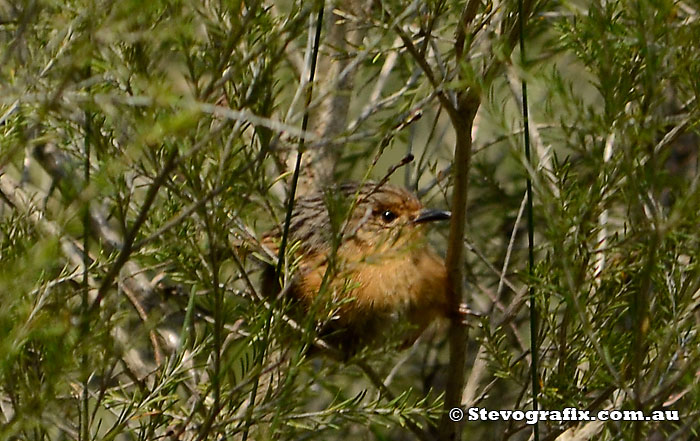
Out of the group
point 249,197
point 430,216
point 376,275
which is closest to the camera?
point 249,197

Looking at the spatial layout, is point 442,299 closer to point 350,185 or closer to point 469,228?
point 350,185

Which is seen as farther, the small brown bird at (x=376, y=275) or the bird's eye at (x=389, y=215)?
the bird's eye at (x=389, y=215)

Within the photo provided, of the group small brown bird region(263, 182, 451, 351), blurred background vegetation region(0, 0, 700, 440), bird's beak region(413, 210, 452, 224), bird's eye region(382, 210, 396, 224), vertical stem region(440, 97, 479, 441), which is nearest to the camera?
blurred background vegetation region(0, 0, 700, 440)

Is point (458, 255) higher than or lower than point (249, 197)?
higher

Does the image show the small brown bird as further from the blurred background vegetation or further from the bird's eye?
the blurred background vegetation

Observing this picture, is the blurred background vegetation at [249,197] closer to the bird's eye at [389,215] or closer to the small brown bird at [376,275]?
the small brown bird at [376,275]

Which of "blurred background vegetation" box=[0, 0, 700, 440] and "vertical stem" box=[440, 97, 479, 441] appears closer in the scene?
"blurred background vegetation" box=[0, 0, 700, 440]

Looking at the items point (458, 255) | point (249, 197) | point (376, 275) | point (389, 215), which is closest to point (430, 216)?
point (389, 215)

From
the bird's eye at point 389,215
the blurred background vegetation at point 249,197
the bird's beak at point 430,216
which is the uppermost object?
the bird's beak at point 430,216

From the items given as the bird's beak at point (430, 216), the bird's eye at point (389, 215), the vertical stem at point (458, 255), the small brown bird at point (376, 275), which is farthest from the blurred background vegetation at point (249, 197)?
the bird's eye at point (389, 215)

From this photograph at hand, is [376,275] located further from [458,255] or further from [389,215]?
[458,255]

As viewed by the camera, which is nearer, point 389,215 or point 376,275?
point 376,275

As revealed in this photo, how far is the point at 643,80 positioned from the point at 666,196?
7.90 feet

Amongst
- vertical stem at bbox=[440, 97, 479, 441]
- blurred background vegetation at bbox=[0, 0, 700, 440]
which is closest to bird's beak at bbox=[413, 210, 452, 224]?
vertical stem at bbox=[440, 97, 479, 441]
